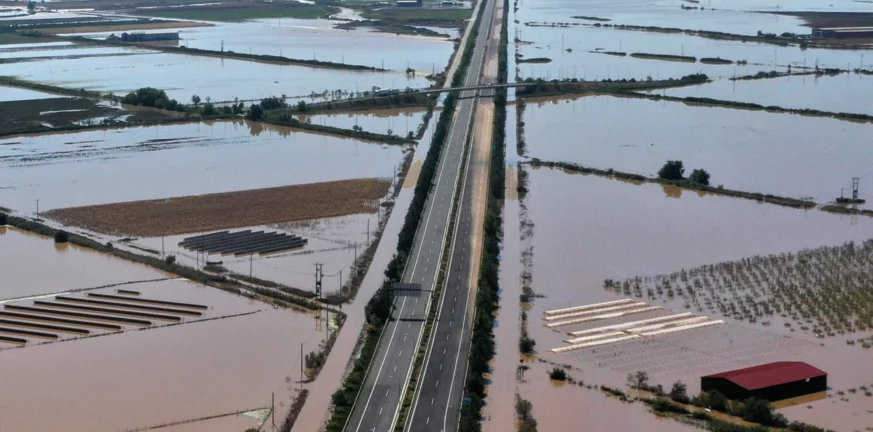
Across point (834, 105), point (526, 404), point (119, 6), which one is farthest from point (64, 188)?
point (119, 6)

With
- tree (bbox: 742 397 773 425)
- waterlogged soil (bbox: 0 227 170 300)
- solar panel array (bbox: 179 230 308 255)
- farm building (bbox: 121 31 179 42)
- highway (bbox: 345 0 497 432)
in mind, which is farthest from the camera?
farm building (bbox: 121 31 179 42)

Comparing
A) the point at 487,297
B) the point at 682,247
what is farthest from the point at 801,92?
the point at 487,297

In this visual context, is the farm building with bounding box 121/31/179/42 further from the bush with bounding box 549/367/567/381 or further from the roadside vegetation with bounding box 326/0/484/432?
the bush with bounding box 549/367/567/381

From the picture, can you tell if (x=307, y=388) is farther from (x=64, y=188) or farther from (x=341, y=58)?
(x=341, y=58)

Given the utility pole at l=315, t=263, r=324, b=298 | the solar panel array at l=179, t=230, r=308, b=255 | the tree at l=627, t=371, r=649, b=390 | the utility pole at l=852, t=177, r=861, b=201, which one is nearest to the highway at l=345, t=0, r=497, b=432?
the utility pole at l=315, t=263, r=324, b=298

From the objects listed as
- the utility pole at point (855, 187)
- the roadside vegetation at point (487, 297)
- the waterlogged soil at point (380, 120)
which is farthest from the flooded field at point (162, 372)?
the waterlogged soil at point (380, 120)

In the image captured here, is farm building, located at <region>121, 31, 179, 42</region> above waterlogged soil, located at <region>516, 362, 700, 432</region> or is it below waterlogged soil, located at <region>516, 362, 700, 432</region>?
above

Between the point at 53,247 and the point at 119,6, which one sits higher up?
the point at 119,6

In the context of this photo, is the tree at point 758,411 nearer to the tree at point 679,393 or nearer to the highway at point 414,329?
the tree at point 679,393
